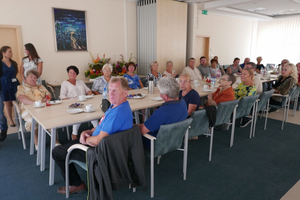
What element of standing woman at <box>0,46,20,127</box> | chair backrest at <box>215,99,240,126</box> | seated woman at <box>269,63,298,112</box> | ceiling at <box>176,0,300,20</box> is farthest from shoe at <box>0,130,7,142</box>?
ceiling at <box>176,0,300,20</box>

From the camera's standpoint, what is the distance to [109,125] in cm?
178

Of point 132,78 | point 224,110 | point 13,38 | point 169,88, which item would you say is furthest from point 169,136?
point 13,38

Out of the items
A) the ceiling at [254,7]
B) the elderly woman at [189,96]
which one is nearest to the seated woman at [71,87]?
the elderly woman at [189,96]

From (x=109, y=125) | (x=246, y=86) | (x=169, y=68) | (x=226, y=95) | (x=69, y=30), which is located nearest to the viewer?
(x=109, y=125)

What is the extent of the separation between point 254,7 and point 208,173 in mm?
7622

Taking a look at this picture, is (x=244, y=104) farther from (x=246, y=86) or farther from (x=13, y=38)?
(x=13, y=38)

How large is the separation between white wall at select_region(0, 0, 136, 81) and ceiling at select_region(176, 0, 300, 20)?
6.66 feet

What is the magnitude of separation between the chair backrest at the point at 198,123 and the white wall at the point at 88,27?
372cm

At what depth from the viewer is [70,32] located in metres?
5.02

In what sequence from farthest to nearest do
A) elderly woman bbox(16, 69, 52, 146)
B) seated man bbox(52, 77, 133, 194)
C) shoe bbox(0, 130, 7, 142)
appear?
shoe bbox(0, 130, 7, 142), elderly woman bbox(16, 69, 52, 146), seated man bbox(52, 77, 133, 194)

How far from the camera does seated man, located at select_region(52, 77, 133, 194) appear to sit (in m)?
1.79

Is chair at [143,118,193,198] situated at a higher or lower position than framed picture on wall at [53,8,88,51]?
lower

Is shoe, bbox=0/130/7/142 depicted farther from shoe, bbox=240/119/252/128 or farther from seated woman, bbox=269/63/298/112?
seated woman, bbox=269/63/298/112

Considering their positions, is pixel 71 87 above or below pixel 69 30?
below
